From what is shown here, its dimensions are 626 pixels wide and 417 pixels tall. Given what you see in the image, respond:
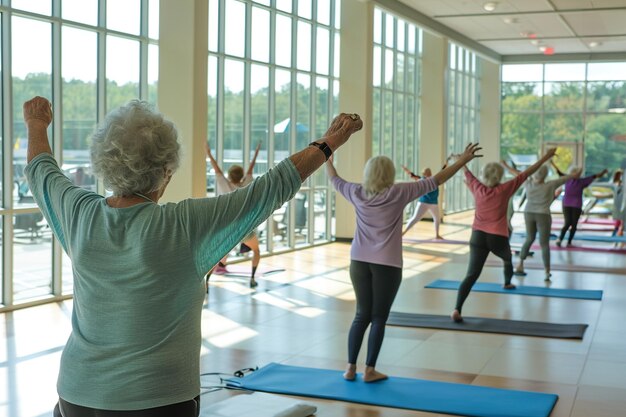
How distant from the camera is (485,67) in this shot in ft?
90.3

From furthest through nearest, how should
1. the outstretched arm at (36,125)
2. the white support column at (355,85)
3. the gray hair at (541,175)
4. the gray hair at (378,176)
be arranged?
the white support column at (355,85) < the gray hair at (541,175) < the gray hair at (378,176) < the outstretched arm at (36,125)

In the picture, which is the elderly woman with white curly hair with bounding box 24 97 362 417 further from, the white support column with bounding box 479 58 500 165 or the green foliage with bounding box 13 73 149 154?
the white support column with bounding box 479 58 500 165

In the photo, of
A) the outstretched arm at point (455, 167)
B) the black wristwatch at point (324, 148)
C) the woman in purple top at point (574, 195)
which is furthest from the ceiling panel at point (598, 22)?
the black wristwatch at point (324, 148)

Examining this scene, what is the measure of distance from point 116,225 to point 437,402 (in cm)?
377

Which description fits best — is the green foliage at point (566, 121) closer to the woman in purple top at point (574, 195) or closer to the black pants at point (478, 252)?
the woman in purple top at point (574, 195)

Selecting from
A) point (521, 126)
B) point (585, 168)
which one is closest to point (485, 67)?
point (521, 126)

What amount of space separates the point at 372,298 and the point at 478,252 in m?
2.66

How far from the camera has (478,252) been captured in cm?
830

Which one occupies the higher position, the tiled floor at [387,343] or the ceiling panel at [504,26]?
the ceiling panel at [504,26]

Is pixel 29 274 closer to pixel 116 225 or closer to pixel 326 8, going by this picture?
pixel 116 225

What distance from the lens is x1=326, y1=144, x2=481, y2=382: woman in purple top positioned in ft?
19.3

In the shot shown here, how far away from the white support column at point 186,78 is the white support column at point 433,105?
38.3 feet

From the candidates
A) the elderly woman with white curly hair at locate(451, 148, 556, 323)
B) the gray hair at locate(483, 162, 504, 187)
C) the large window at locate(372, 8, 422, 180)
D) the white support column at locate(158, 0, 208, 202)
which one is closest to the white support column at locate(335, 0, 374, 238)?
the large window at locate(372, 8, 422, 180)

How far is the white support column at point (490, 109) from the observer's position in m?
27.5
